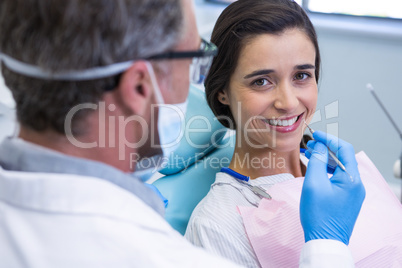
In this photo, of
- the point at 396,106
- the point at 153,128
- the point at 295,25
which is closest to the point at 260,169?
the point at 295,25

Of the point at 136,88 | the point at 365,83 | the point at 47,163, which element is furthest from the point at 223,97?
the point at 365,83

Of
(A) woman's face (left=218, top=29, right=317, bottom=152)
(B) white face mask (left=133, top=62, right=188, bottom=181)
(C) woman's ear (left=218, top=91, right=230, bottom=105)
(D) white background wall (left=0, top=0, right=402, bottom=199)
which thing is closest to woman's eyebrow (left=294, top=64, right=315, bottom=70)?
(A) woman's face (left=218, top=29, right=317, bottom=152)

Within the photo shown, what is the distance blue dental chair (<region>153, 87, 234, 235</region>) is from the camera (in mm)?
1552

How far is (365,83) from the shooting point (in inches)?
106

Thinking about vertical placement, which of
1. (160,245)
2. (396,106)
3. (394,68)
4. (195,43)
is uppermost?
(195,43)

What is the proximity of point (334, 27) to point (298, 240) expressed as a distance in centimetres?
180

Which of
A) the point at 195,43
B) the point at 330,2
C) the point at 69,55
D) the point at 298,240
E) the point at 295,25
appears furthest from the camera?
the point at 330,2

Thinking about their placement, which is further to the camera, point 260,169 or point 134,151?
point 260,169

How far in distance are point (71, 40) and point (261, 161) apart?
3.07 ft

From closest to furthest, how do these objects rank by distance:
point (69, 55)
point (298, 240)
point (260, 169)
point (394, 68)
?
point (69, 55) < point (298, 240) < point (260, 169) < point (394, 68)

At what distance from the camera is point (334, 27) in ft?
8.87

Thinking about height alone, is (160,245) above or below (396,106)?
above

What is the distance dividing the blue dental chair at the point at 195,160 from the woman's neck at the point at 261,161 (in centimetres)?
13

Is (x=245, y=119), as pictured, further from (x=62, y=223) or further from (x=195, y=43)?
(x=62, y=223)
